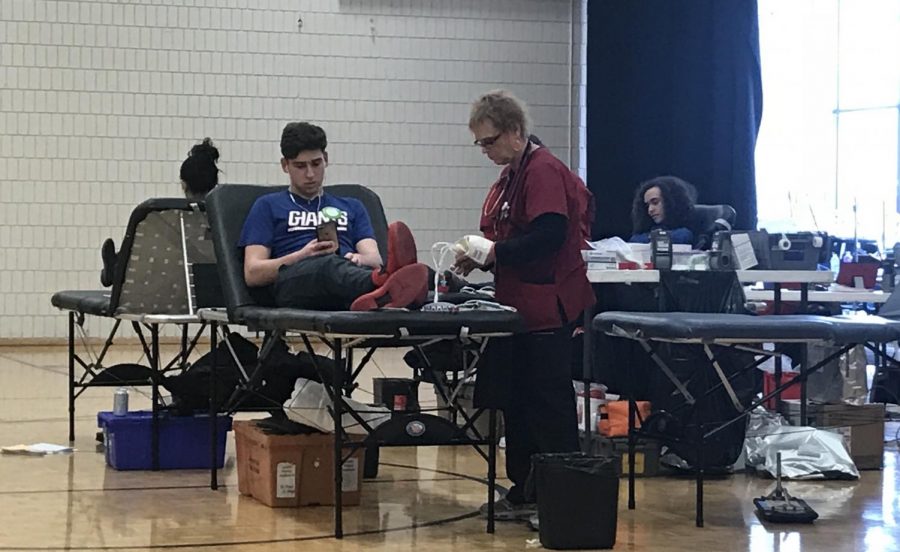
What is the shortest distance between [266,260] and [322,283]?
34 centimetres

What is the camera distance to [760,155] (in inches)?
432

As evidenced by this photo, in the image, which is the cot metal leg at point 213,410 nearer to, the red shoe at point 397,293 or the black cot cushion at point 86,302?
the black cot cushion at point 86,302

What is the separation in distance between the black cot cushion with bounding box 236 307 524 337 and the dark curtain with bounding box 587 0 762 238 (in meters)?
6.78

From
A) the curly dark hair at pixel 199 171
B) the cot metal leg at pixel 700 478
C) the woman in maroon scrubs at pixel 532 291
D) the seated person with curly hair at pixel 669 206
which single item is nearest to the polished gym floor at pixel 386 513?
the cot metal leg at pixel 700 478

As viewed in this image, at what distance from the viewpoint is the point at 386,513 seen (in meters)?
4.08

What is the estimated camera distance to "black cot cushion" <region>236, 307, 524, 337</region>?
3.47 metres

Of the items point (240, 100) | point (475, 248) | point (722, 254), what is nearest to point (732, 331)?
point (475, 248)

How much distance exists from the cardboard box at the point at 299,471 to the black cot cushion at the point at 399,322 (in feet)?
1.89

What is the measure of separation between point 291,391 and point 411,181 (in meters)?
6.36

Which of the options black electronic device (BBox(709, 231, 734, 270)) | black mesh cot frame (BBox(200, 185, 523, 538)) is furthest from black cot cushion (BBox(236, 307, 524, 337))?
black electronic device (BBox(709, 231, 734, 270))

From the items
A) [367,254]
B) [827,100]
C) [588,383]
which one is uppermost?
[827,100]

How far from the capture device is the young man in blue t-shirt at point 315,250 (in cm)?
364

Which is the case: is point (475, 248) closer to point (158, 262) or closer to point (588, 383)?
point (588, 383)

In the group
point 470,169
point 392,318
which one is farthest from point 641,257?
point 470,169
